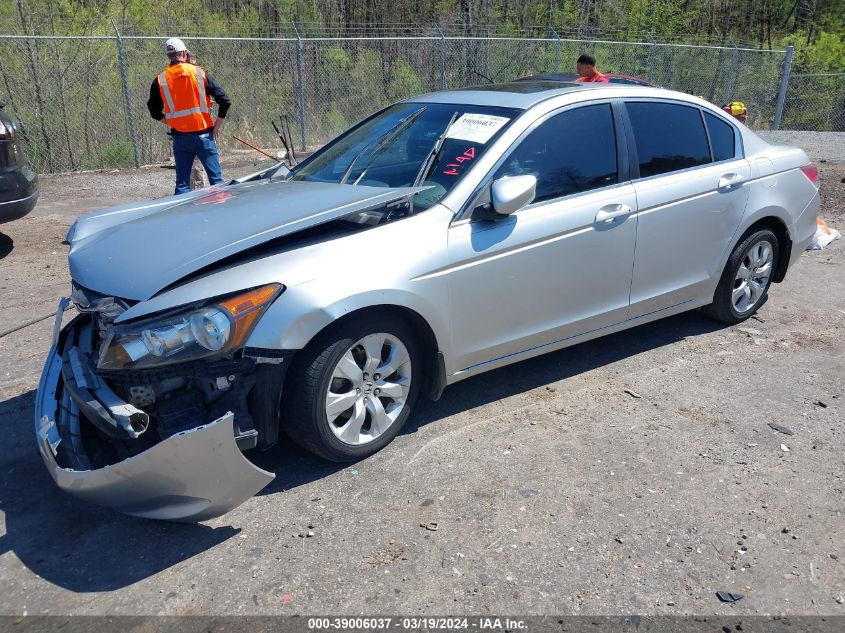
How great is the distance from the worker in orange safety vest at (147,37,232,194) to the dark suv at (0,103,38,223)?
4.65 ft

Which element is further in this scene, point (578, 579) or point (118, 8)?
point (118, 8)

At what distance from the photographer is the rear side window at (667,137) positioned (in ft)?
15.4

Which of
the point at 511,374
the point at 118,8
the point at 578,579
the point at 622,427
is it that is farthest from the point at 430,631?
the point at 118,8

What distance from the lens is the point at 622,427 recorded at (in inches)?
163

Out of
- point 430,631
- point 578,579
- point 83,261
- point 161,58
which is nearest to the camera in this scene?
point 430,631

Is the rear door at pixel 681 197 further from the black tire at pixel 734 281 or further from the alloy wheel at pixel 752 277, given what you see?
the alloy wheel at pixel 752 277

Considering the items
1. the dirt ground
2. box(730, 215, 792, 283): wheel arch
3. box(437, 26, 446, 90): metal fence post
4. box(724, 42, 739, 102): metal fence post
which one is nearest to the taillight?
box(730, 215, 792, 283): wheel arch

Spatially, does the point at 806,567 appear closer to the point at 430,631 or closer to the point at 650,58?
the point at 430,631

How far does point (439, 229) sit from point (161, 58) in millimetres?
11405

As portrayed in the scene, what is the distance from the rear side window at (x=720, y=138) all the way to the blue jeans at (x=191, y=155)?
4.98 m

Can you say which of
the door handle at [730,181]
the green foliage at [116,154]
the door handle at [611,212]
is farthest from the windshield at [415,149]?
the green foliage at [116,154]

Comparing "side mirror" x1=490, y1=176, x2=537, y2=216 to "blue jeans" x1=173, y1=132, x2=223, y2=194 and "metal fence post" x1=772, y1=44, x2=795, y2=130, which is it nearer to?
"blue jeans" x1=173, y1=132, x2=223, y2=194

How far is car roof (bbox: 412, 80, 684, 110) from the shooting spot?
4.43m

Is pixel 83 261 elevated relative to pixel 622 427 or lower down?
elevated
